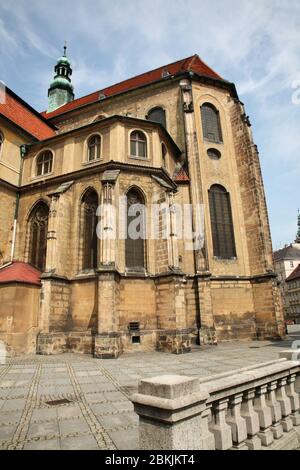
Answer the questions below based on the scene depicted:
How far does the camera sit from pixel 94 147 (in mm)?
16234

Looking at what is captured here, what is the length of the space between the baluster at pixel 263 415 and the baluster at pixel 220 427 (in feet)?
1.97

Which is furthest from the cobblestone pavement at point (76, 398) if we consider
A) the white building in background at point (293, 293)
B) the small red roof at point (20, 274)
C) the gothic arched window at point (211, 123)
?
the white building in background at point (293, 293)

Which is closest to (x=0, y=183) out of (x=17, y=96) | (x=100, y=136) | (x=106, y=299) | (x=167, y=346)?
(x=100, y=136)

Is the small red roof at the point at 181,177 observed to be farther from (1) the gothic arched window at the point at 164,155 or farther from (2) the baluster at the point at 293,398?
(2) the baluster at the point at 293,398

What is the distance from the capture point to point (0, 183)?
1633 centimetres

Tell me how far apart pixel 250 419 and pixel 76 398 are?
12.6ft

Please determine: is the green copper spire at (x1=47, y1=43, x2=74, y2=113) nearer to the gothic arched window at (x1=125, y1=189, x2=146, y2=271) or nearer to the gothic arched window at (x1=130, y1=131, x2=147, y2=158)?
the gothic arched window at (x1=130, y1=131, x2=147, y2=158)

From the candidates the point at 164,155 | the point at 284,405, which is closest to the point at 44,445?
the point at 284,405

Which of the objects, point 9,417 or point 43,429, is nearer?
point 43,429

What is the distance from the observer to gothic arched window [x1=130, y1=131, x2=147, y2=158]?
1599cm

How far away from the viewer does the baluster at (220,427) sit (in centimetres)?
272

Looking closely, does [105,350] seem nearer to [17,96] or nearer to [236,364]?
[236,364]

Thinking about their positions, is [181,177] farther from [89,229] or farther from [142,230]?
Result: [89,229]
